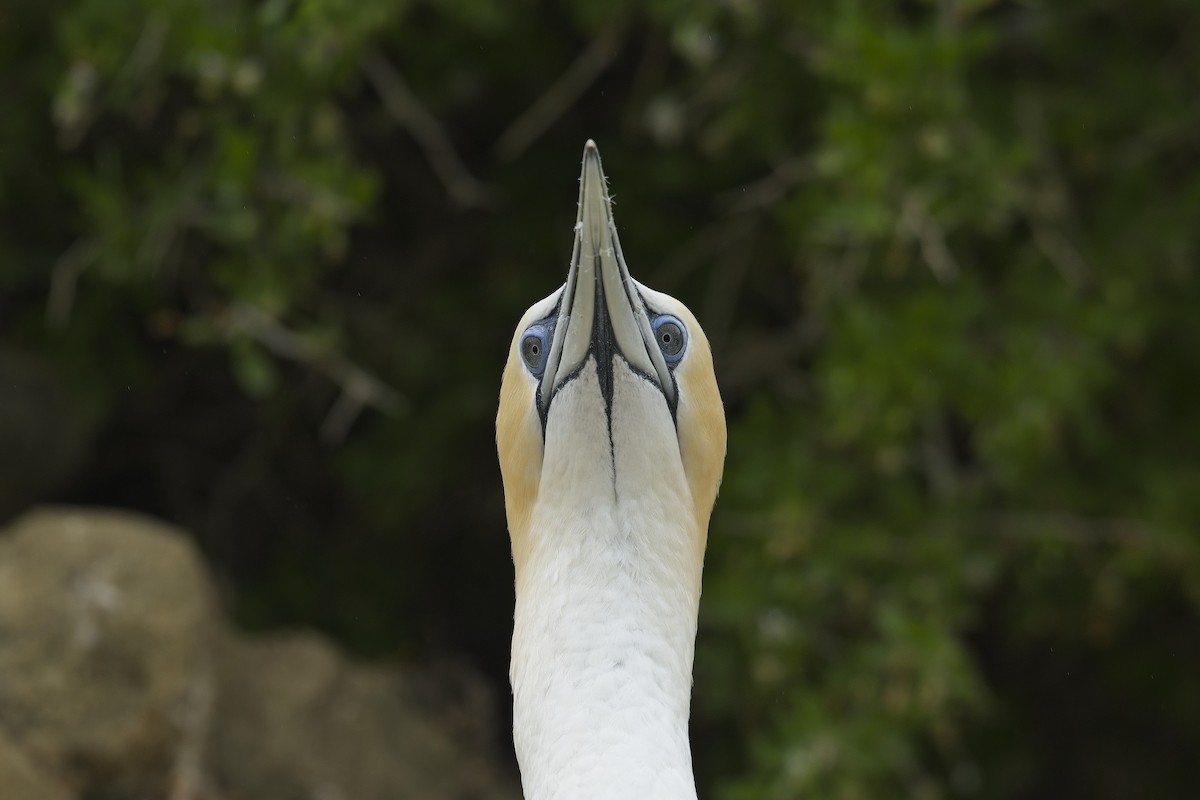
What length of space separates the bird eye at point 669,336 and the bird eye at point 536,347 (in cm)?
18

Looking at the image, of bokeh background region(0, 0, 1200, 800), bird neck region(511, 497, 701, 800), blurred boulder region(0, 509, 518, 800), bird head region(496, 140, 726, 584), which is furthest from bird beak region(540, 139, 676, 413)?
blurred boulder region(0, 509, 518, 800)

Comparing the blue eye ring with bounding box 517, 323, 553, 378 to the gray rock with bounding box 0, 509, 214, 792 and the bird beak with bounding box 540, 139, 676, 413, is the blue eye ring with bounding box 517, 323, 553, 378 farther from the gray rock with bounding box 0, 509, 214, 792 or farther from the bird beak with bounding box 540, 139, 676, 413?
the gray rock with bounding box 0, 509, 214, 792

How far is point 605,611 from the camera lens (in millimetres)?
2506

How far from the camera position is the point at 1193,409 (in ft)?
15.6

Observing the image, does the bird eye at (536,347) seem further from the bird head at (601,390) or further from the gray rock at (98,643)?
the gray rock at (98,643)

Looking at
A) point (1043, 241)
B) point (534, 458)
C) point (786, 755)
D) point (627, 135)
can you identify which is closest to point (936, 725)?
point (786, 755)

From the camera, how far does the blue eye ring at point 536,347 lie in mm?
2602

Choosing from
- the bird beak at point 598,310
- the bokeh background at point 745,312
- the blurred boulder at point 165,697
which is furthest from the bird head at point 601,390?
the blurred boulder at point 165,697

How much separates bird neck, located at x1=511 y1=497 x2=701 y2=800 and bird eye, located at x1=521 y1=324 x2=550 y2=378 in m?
0.23

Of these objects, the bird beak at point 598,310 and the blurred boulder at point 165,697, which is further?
the blurred boulder at point 165,697

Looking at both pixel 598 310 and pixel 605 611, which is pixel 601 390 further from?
pixel 605 611

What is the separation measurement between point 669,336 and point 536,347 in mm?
220

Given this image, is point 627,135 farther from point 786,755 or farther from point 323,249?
point 786,755

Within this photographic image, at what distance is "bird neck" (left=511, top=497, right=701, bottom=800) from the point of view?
2387mm
